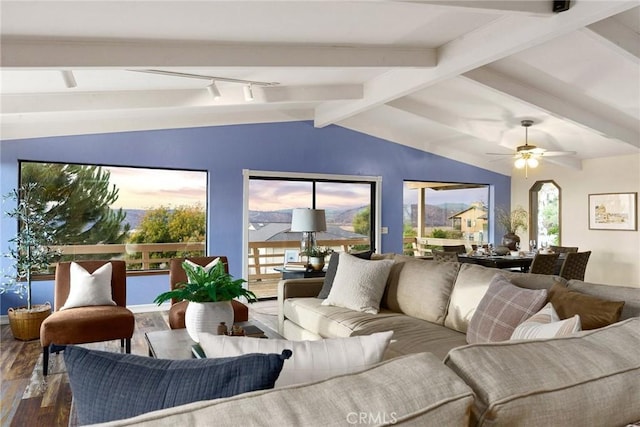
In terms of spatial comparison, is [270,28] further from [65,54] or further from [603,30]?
[603,30]

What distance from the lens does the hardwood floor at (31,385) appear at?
269cm

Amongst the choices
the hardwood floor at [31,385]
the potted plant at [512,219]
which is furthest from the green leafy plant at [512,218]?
the hardwood floor at [31,385]

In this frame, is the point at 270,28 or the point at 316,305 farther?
the point at 316,305

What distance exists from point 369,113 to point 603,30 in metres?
3.64

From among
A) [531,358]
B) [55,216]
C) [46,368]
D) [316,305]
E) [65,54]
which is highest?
[65,54]

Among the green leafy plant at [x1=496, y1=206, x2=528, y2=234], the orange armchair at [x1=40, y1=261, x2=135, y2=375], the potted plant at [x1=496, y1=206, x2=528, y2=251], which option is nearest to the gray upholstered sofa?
the orange armchair at [x1=40, y1=261, x2=135, y2=375]

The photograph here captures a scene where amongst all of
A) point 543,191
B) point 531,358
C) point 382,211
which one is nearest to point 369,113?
point 382,211

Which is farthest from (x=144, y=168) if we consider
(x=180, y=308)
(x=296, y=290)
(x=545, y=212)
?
(x=545, y=212)

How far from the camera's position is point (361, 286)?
3.51 metres

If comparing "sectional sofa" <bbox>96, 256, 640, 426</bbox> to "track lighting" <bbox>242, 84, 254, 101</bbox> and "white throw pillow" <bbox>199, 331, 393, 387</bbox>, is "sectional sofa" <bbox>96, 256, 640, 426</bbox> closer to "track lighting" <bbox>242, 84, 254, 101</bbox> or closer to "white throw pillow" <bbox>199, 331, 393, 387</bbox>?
"white throw pillow" <bbox>199, 331, 393, 387</bbox>

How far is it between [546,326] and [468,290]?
1.22 meters

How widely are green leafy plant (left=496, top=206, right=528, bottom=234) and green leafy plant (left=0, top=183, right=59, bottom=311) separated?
23.6 ft

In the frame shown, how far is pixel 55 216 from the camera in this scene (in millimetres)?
5289

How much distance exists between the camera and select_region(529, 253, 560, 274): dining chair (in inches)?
199
